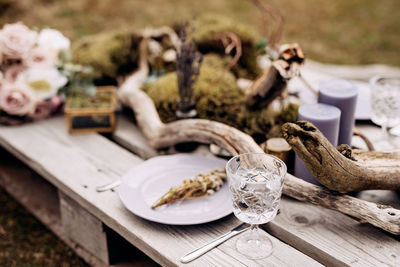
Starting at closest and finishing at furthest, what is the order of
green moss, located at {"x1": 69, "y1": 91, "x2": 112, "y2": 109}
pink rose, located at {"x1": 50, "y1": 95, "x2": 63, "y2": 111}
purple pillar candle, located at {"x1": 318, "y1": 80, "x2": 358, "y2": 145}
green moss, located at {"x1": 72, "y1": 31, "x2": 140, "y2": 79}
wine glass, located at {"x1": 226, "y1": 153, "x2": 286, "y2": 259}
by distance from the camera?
wine glass, located at {"x1": 226, "y1": 153, "x2": 286, "y2": 259}
purple pillar candle, located at {"x1": 318, "y1": 80, "x2": 358, "y2": 145}
green moss, located at {"x1": 69, "y1": 91, "x2": 112, "y2": 109}
pink rose, located at {"x1": 50, "y1": 95, "x2": 63, "y2": 111}
green moss, located at {"x1": 72, "y1": 31, "x2": 140, "y2": 79}

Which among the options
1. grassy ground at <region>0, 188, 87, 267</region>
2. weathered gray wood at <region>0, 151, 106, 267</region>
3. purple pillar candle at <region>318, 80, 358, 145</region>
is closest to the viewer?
purple pillar candle at <region>318, 80, 358, 145</region>

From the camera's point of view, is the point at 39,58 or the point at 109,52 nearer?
the point at 39,58

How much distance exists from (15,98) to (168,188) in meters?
1.06

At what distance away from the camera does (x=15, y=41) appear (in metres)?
2.35

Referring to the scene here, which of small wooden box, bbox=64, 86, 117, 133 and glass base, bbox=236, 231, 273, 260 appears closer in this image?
glass base, bbox=236, 231, 273, 260

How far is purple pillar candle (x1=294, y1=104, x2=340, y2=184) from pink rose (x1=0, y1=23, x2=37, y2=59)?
1.51 meters

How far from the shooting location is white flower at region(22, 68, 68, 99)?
2.40 metres

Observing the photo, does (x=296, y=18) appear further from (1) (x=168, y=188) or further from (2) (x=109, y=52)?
(1) (x=168, y=188)

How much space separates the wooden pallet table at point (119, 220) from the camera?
1436mm

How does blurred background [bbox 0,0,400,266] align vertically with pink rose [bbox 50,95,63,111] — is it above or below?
above

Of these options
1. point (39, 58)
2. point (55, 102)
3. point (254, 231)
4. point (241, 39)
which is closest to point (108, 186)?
point (254, 231)

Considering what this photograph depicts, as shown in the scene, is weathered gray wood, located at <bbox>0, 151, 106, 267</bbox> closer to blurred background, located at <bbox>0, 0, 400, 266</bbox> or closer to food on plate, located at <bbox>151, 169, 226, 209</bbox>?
food on plate, located at <bbox>151, 169, 226, 209</bbox>

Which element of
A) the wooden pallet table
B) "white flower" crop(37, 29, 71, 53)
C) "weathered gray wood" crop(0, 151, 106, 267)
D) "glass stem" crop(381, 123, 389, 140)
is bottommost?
"weathered gray wood" crop(0, 151, 106, 267)

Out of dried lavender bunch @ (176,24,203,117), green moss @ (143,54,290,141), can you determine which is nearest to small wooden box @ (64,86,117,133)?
green moss @ (143,54,290,141)
